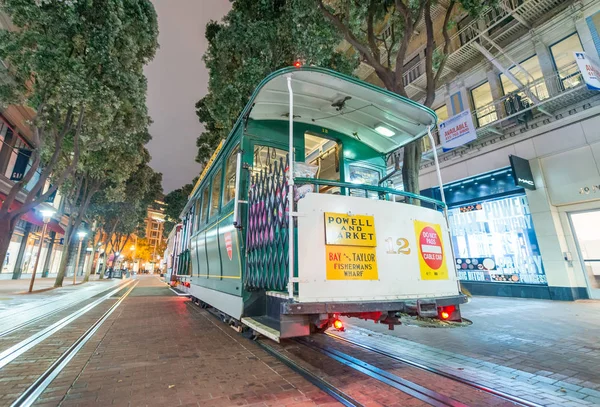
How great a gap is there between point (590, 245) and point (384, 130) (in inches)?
366

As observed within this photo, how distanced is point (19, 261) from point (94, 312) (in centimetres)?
2185

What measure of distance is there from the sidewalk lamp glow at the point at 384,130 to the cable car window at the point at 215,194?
3.50 metres

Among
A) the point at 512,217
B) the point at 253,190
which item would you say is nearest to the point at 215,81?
the point at 253,190

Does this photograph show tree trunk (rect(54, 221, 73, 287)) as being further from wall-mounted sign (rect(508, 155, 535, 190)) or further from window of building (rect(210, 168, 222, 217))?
wall-mounted sign (rect(508, 155, 535, 190))

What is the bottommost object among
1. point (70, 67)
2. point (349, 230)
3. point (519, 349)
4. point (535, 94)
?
point (519, 349)

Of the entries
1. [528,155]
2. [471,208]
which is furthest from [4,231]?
[528,155]

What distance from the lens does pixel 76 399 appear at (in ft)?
8.35

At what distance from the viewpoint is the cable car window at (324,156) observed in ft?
17.6

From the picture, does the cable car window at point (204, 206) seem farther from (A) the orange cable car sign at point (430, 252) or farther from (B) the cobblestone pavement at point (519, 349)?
(A) the orange cable car sign at point (430, 252)

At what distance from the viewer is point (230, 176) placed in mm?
5250

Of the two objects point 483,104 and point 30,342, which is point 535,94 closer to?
point 483,104

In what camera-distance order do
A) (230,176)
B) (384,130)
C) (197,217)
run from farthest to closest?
1. (197,217)
2. (230,176)
3. (384,130)

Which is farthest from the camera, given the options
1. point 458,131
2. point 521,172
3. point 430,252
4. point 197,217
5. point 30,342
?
point 458,131

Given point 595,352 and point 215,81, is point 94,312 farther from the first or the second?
point 595,352
